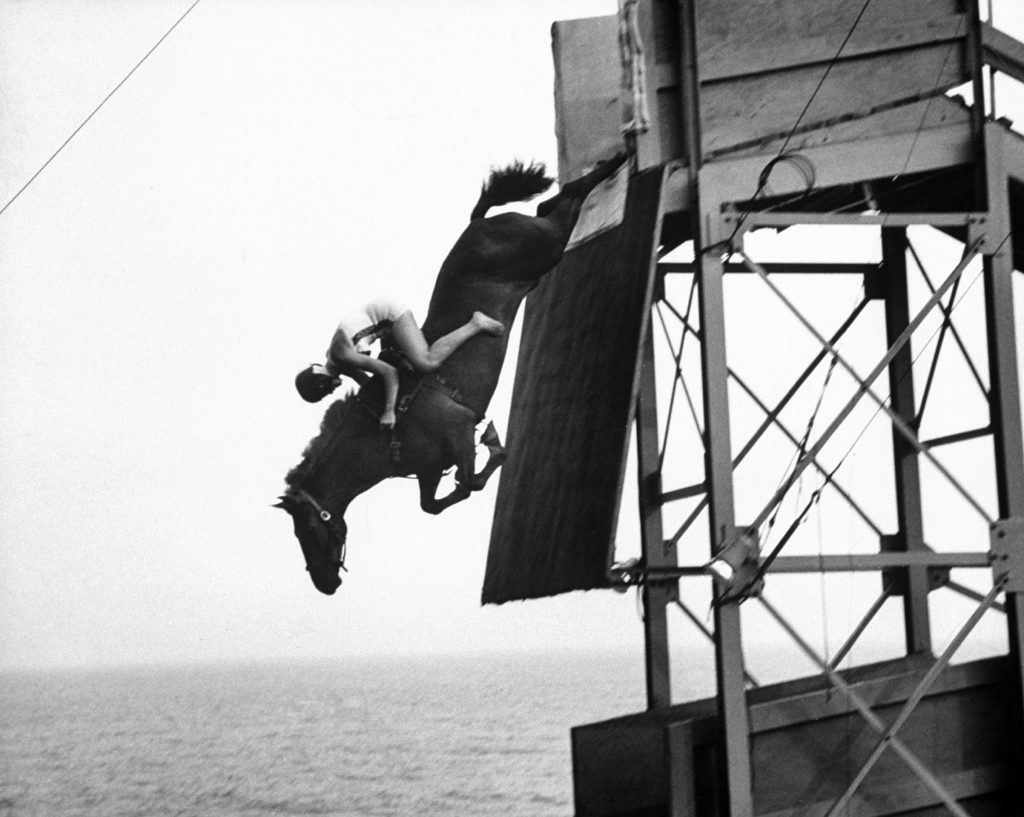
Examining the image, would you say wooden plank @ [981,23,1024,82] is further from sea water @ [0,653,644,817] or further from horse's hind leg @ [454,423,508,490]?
sea water @ [0,653,644,817]

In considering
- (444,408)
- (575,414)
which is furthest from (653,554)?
(444,408)

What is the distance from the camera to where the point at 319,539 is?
19484mm

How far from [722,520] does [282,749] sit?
43127 mm

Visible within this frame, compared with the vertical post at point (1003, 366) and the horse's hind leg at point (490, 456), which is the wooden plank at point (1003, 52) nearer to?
the vertical post at point (1003, 366)

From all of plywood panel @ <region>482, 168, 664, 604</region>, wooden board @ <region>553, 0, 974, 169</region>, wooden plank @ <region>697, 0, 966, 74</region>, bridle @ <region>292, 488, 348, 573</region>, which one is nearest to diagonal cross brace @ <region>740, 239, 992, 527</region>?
plywood panel @ <region>482, 168, 664, 604</region>

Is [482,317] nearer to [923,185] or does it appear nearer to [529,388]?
[529,388]

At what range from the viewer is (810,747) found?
12.1 m

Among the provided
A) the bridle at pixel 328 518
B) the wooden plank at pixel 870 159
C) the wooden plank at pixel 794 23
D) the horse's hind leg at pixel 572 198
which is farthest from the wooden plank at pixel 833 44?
the bridle at pixel 328 518

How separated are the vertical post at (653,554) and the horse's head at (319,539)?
5344 mm

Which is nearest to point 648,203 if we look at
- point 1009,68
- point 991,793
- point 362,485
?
point 1009,68

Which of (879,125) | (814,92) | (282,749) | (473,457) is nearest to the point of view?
(879,125)

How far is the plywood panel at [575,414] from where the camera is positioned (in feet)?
42.3

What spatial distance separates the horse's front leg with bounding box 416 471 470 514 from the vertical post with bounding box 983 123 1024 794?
7867 mm

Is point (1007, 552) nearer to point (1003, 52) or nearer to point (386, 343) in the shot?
point (1003, 52)
